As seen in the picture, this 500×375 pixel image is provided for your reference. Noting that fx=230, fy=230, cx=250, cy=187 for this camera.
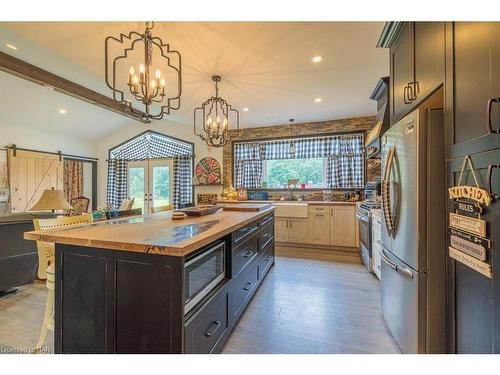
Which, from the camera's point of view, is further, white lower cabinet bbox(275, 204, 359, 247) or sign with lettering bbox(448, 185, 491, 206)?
white lower cabinet bbox(275, 204, 359, 247)

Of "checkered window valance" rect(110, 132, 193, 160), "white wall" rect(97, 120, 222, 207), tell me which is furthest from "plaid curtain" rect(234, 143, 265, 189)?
"checkered window valance" rect(110, 132, 193, 160)

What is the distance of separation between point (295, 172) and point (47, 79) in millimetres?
4939

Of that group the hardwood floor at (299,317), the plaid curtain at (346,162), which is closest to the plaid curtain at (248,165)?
the plaid curtain at (346,162)

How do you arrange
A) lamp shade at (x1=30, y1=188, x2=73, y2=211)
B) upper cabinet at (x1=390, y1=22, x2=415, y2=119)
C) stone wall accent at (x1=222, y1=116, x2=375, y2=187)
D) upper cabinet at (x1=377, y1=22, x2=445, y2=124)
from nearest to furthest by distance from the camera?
upper cabinet at (x1=377, y1=22, x2=445, y2=124) < upper cabinet at (x1=390, y1=22, x2=415, y2=119) < lamp shade at (x1=30, y1=188, x2=73, y2=211) < stone wall accent at (x1=222, y1=116, x2=375, y2=187)

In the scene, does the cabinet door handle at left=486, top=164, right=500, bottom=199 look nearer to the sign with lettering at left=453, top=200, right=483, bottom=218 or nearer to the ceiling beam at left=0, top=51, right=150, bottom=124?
the sign with lettering at left=453, top=200, right=483, bottom=218

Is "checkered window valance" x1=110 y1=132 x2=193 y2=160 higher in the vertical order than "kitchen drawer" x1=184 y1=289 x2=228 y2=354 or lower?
higher

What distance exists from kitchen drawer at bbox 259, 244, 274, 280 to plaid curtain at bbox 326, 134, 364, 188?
250cm

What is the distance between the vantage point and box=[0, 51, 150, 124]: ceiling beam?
131 inches

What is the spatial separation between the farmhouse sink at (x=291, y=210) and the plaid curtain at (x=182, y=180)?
2684 millimetres

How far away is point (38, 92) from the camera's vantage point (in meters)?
4.68

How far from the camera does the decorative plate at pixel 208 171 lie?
5.94 m

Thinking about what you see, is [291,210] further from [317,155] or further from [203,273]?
[203,273]
